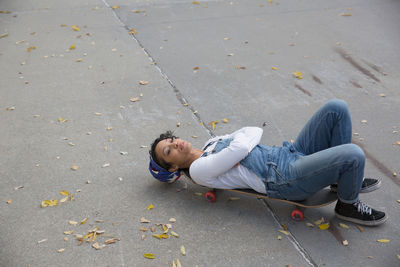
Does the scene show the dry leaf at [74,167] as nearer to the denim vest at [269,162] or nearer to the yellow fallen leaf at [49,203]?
the yellow fallen leaf at [49,203]

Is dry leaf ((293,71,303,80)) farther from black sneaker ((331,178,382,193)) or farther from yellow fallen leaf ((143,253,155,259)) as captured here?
yellow fallen leaf ((143,253,155,259))

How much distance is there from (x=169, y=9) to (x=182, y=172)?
504 centimetres

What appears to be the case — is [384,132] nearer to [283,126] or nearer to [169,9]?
[283,126]

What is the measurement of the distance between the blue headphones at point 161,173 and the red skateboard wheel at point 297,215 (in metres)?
0.98

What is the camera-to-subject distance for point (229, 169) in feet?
10.8

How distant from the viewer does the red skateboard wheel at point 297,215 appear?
3.26 m

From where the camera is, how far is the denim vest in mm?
3182

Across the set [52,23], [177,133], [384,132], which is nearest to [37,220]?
[177,133]

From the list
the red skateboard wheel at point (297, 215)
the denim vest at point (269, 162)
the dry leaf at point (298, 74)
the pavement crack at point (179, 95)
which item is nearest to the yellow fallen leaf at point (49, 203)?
the denim vest at point (269, 162)

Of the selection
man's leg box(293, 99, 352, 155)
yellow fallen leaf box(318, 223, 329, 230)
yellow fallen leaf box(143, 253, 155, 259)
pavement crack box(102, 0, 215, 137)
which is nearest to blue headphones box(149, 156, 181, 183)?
yellow fallen leaf box(143, 253, 155, 259)

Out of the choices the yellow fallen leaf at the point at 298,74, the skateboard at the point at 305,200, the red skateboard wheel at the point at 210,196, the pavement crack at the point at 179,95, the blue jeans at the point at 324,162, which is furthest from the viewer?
the yellow fallen leaf at the point at 298,74

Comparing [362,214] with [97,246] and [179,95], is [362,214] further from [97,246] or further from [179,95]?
[179,95]

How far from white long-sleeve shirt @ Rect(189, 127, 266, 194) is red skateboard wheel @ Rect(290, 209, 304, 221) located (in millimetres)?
283

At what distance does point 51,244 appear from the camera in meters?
3.11
